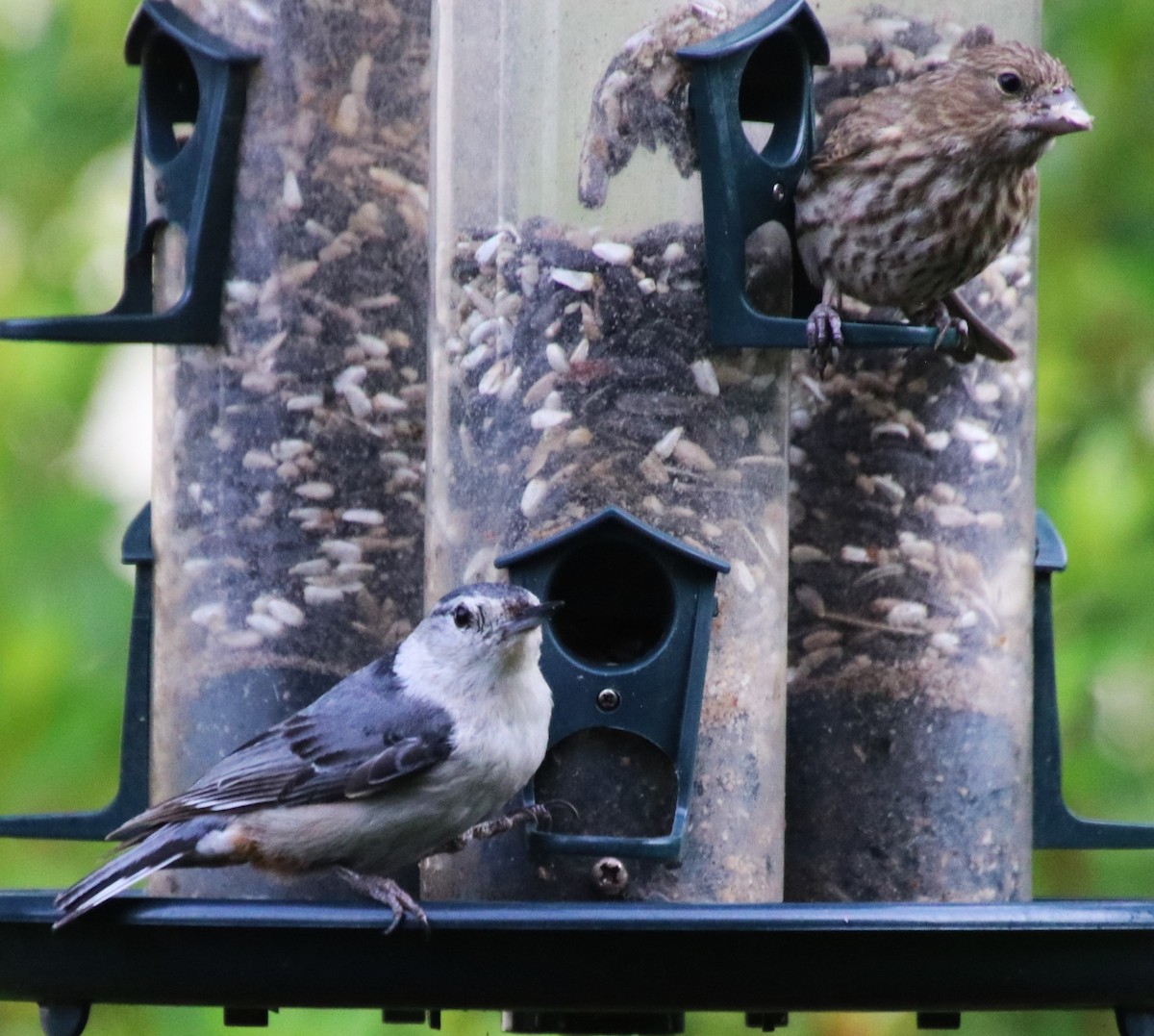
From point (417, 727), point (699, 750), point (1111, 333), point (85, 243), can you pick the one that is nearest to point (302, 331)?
point (417, 727)

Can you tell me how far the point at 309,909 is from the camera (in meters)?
5.03

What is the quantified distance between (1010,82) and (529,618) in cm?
199

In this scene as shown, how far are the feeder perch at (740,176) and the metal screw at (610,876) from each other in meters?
1.44

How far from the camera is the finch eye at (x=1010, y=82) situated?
589 cm

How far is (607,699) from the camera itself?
19.0 feet

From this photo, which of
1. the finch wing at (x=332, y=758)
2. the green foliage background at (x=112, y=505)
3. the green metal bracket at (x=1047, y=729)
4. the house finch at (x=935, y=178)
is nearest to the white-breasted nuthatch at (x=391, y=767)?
the finch wing at (x=332, y=758)

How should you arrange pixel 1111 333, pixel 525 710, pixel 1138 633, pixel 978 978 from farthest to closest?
pixel 1111 333
pixel 1138 633
pixel 525 710
pixel 978 978

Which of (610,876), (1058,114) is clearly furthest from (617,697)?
(1058,114)

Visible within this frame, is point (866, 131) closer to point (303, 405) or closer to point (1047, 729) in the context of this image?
point (303, 405)

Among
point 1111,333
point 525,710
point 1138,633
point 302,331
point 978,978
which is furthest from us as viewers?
point 1111,333

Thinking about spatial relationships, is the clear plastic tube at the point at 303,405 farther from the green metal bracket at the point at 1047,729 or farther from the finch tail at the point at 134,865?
the green metal bracket at the point at 1047,729

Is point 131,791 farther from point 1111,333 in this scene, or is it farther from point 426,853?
point 1111,333

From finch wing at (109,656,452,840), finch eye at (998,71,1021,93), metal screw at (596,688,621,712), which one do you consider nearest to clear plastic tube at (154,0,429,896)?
finch wing at (109,656,452,840)

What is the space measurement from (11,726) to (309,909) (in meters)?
3.09
